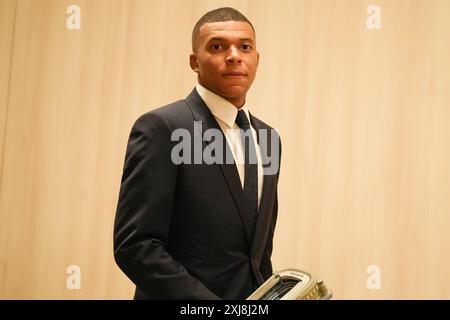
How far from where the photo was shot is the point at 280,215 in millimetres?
2535

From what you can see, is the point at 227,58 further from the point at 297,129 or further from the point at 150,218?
the point at 297,129

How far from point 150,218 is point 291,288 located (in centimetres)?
33

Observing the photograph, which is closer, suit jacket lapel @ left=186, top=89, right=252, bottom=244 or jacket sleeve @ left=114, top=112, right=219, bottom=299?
jacket sleeve @ left=114, top=112, right=219, bottom=299

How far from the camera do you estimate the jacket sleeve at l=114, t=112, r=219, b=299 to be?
106 cm

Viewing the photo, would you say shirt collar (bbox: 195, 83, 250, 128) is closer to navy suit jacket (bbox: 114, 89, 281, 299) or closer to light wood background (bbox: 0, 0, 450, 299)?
navy suit jacket (bbox: 114, 89, 281, 299)

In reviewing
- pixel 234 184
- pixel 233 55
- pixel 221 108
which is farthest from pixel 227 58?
pixel 234 184

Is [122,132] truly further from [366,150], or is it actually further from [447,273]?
[447,273]

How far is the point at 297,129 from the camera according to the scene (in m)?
2.54

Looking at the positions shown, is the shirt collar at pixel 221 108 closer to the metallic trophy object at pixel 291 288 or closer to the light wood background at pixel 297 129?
the metallic trophy object at pixel 291 288

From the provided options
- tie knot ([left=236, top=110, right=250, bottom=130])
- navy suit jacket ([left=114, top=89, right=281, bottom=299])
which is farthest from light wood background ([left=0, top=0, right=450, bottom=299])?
navy suit jacket ([left=114, top=89, right=281, bottom=299])

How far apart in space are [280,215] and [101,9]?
134 centimetres

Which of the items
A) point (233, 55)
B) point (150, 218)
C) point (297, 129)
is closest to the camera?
point (150, 218)

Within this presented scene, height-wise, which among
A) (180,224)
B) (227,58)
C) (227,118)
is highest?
(227,58)
